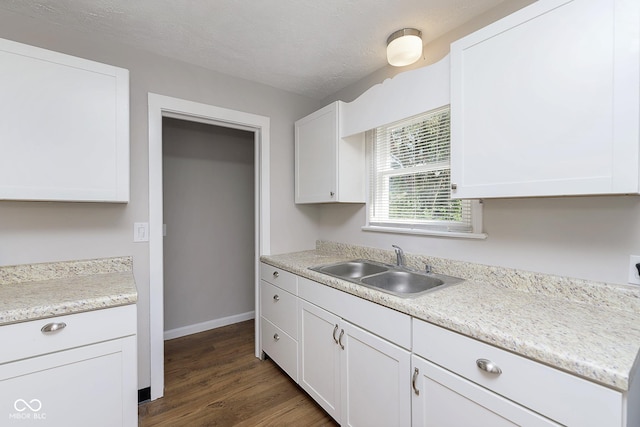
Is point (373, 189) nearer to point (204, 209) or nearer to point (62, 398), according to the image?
point (204, 209)

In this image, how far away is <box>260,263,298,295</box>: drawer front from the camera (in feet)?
6.48

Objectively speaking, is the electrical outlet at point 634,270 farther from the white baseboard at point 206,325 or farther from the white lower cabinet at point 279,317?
the white baseboard at point 206,325

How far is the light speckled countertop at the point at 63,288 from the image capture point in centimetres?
118

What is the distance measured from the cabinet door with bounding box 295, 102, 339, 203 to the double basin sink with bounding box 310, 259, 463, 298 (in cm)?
53

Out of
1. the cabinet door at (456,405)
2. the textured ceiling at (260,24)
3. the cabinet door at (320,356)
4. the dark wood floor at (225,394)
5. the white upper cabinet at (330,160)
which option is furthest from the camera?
the white upper cabinet at (330,160)

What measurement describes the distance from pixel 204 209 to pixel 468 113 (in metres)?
2.64

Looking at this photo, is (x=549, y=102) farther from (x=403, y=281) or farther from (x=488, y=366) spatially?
(x=403, y=281)

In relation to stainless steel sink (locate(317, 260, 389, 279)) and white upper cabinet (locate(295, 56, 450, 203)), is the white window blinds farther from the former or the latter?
stainless steel sink (locate(317, 260, 389, 279))

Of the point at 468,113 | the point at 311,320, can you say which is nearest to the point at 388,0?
the point at 468,113

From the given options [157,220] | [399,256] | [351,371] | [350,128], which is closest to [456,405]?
[351,371]

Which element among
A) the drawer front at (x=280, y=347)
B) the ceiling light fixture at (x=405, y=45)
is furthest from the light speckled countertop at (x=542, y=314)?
the ceiling light fixture at (x=405, y=45)

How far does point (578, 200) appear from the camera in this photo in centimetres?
123

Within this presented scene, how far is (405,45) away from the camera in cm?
169

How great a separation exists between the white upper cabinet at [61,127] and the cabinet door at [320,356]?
130 cm
